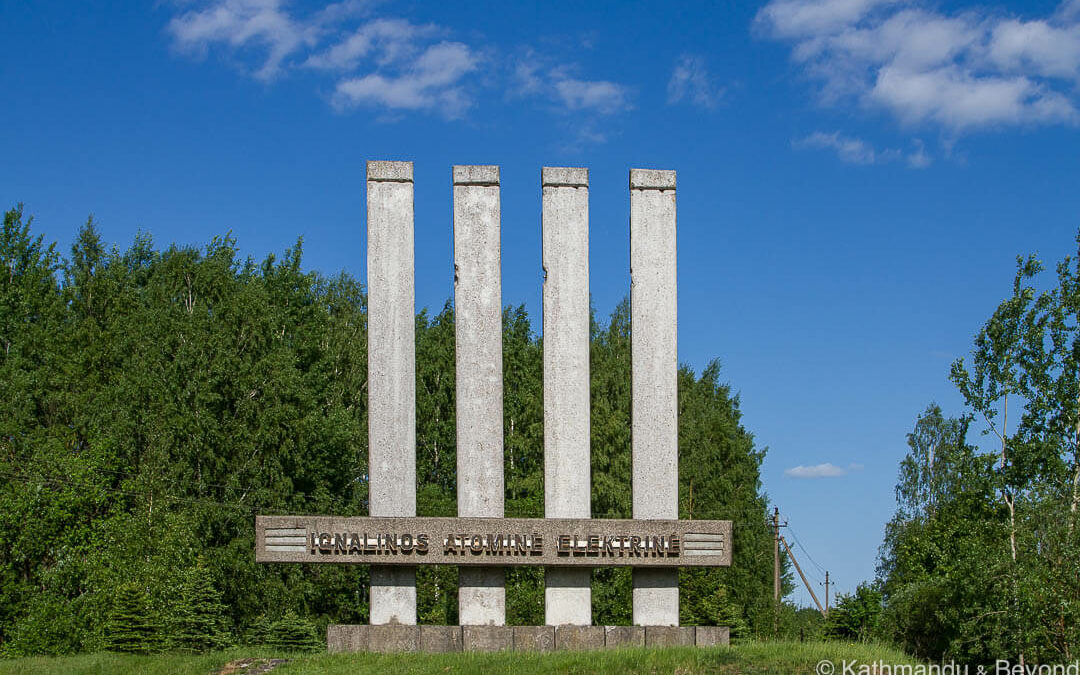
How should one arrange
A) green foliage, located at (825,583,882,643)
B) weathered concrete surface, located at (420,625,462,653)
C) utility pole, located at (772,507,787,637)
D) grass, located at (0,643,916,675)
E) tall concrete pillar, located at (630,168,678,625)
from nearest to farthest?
grass, located at (0,643,916,675)
weathered concrete surface, located at (420,625,462,653)
tall concrete pillar, located at (630,168,678,625)
green foliage, located at (825,583,882,643)
utility pole, located at (772,507,787,637)

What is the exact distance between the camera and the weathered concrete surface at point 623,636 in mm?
17516

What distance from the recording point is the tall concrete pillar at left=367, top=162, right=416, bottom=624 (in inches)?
698

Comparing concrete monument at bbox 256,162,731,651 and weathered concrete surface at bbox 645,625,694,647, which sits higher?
concrete monument at bbox 256,162,731,651

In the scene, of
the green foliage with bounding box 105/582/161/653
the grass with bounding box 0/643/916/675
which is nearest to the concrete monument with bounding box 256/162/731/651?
the grass with bounding box 0/643/916/675

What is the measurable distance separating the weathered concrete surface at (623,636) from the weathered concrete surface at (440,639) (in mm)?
2231

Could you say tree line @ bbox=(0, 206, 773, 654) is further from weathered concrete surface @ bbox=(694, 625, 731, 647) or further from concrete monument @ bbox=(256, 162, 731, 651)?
weathered concrete surface @ bbox=(694, 625, 731, 647)

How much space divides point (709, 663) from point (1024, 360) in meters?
10.3

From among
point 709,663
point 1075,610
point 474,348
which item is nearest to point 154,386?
point 474,348

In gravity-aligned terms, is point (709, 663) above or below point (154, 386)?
below

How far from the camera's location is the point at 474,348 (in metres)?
18.1

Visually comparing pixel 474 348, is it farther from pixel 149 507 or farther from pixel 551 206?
pixel 149 507

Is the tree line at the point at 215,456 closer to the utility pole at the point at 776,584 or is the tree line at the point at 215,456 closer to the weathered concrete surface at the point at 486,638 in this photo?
the utility pole at the point at 776,584

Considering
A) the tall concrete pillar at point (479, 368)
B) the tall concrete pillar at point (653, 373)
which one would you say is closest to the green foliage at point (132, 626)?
the tall concrete pillar at point (479, 368)

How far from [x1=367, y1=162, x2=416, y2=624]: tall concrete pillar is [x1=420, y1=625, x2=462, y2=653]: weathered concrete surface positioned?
16.1 inches
